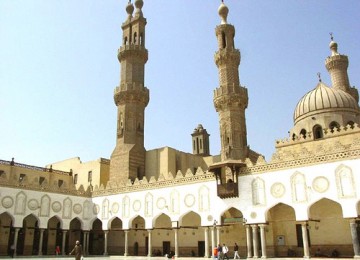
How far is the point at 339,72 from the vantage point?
35875 mm

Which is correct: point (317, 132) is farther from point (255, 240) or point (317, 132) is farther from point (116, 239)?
point (116, 239)

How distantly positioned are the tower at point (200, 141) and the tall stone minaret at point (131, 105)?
1893cm

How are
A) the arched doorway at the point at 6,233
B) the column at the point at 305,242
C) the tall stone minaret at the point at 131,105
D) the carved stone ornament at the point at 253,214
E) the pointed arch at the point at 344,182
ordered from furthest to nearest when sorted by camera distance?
the tall stone minaret at the point at 131,105, the arched doorway at the point at 6,233, the carved stone ornament at the point at 253,214, the column at the point at 305,242, the pointed arch at the point at 344,182

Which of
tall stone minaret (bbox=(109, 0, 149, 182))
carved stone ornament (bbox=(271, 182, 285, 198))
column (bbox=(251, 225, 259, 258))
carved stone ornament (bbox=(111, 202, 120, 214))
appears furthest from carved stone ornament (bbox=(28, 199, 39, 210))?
carved stone ornament (bbox=(271, 182, 285, 198))

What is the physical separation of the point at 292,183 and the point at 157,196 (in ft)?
34.7

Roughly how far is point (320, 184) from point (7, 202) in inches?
851

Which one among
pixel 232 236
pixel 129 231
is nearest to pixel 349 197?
pixel 232 236

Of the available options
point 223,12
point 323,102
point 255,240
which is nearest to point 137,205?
point 255,240

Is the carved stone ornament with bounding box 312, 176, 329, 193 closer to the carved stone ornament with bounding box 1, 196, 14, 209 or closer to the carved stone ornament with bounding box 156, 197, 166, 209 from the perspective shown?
the carved stone ornament with bounding box 156, 197, 166, 209

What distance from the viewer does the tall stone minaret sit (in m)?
33.1

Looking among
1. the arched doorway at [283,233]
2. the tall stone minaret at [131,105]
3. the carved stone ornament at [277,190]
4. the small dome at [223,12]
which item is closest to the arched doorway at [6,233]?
the tall stone minaret at [131,105]

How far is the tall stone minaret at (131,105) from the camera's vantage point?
33094 millimetres

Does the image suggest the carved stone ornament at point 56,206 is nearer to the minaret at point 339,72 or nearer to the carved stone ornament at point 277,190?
the carved stone ornament at point 277,190

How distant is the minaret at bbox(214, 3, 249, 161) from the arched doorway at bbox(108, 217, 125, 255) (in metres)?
11.3
